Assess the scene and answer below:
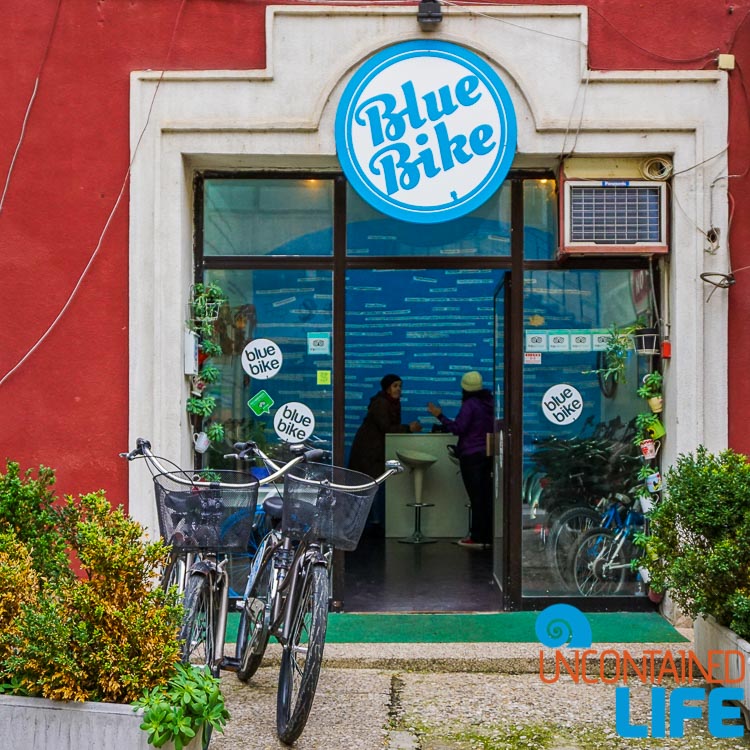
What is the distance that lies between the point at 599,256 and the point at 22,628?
465 centimetres

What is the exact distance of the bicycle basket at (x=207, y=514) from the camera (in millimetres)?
4645

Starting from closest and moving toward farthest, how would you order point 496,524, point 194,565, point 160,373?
point 194,565
point 160,373
point 496,524

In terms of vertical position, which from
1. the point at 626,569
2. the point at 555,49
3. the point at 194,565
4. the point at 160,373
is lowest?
the point at 626,569

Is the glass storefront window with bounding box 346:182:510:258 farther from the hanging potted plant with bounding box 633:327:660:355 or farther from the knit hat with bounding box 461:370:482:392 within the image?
the knit hat with bounding box 461:370:482:392

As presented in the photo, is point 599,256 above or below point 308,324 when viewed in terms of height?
above

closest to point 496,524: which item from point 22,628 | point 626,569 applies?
point 626,569

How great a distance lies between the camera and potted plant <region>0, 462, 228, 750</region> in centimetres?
396

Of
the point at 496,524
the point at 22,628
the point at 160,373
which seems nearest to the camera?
the point at 22,628

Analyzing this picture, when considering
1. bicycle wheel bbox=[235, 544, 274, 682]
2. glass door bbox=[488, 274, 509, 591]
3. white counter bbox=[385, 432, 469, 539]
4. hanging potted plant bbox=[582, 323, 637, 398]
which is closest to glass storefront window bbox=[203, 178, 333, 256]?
glass door bbox=[488, 274, 509, 591]

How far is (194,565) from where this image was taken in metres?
4.72

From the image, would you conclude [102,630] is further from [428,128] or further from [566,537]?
[428,128]

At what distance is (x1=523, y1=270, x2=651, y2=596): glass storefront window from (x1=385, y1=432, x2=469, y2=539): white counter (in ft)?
11.6

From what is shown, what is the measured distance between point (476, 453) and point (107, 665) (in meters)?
6.35

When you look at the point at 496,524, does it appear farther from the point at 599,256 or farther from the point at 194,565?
the point at 194,565
